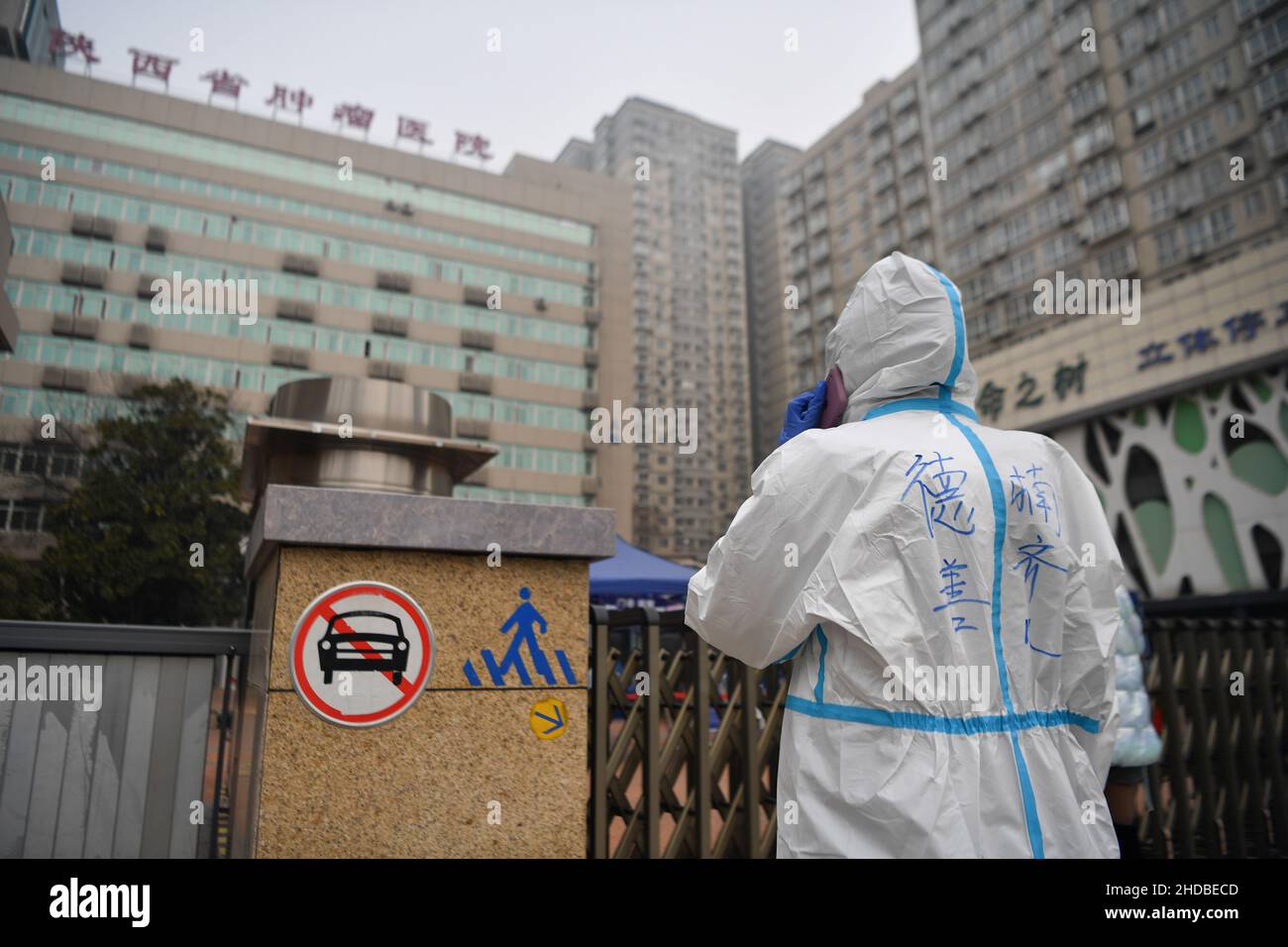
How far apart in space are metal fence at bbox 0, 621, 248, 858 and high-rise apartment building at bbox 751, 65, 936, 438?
1625 inches

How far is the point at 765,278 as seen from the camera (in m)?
70.1

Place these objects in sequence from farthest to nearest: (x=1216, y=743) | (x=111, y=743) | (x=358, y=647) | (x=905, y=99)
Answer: (x=905, y=99), (x=1216, y=743), (x=111, y=743), (x=358, y=647)

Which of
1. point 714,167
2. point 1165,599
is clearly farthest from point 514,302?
point 714,167

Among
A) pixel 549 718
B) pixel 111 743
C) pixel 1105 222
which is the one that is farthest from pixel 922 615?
pixel 1105 222

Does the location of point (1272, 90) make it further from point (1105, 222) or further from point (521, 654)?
point (521, 654)

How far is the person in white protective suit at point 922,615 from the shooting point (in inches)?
57.8

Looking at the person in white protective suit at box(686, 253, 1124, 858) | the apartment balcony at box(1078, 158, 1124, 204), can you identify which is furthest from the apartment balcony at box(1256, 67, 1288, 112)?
the person in white protective suit at box(686, 253, 1124, 858)

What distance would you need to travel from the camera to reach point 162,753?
6.98 feet

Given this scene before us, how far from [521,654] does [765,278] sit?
71184mm

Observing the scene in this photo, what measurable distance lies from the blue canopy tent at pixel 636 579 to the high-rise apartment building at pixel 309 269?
1867 cm

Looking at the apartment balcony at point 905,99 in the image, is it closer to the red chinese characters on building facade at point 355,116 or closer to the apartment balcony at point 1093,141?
the apartment balcony at point 1093,141

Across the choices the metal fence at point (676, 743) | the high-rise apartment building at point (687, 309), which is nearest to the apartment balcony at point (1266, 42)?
the metal fence at point (676, 743)
